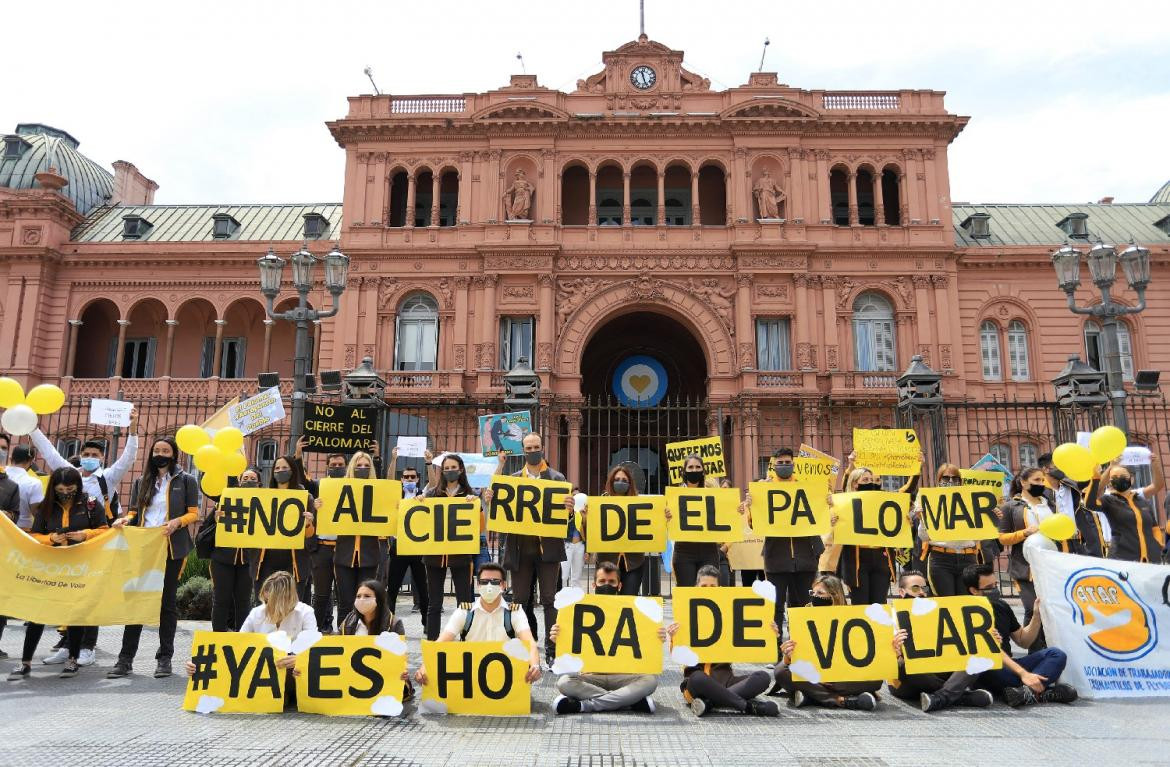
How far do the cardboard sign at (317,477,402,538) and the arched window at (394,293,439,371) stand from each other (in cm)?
1979

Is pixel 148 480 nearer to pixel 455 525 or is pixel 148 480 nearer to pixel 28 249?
pixel 455 525

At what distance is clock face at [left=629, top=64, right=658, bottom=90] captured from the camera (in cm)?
3039

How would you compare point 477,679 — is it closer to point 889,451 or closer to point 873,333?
point 889,451

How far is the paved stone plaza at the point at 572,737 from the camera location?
5.56 m

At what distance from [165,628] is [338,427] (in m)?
5.61

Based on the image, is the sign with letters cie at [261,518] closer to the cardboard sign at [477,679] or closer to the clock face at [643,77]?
the cardboard sign at [477,679]

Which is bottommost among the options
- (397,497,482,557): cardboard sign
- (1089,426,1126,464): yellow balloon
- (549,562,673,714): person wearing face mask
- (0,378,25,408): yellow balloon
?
(549,562,673,714): person wearing face mask

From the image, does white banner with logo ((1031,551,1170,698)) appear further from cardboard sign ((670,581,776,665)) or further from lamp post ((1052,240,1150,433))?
lamp post ((1052,240,1150,433))

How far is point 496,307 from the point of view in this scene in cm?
2830

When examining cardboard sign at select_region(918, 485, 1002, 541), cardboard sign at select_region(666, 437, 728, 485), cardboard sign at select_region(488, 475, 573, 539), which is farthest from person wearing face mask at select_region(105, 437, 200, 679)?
cardboard sign at select_region(918, 485, 1002, 541)

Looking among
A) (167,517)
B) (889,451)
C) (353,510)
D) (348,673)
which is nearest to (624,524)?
(353,510)

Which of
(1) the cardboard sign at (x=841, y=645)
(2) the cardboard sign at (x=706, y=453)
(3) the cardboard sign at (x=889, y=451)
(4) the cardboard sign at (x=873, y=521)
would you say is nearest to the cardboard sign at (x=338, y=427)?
(2) the cardboard sign at (x=706, y=453)

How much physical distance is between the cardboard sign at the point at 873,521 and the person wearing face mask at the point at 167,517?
7.37m

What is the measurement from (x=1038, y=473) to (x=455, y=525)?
674cm
